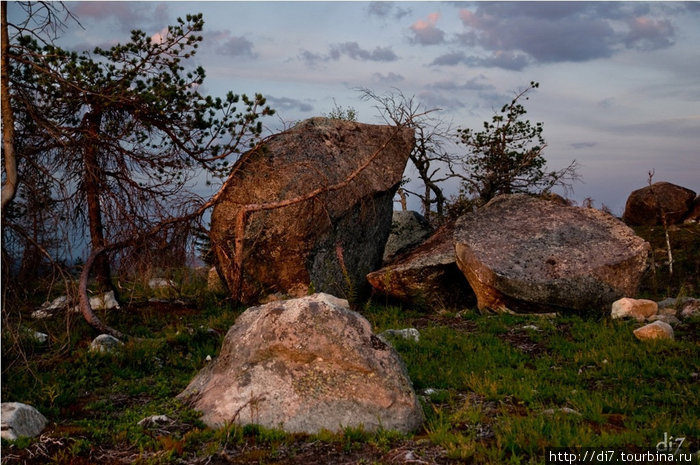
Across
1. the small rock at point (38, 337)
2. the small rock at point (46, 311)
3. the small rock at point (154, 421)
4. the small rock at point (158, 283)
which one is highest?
the small rock at point (158, 283)

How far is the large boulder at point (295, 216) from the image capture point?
15.0 metres

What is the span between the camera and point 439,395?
7.80 meters

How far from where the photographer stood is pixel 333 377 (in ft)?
23.2

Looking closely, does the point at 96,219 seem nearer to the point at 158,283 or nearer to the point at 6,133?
the point at 158,283

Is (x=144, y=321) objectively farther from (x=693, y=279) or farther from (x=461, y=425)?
(x=693, y=279)

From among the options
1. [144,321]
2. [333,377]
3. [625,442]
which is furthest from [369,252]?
[625,442]

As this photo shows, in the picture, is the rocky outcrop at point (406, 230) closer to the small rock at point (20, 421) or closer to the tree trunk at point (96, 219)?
the tree trunk at point (96, 219)

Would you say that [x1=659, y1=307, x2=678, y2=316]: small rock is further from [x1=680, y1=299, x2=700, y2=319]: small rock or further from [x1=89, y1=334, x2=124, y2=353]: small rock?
[x1=89, y1=334, x2=124, y2=353]: small rock

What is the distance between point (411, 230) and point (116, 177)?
1014cm

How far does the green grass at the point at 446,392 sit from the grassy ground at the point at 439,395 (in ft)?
0.07

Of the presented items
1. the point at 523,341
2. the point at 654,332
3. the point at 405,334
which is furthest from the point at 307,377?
the point at 654,332

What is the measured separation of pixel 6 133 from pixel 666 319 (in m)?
12.1

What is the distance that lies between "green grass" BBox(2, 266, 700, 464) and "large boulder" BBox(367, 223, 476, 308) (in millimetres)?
1796

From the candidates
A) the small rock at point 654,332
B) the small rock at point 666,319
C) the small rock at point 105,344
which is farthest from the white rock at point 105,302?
→ the small rock at point 666,319
